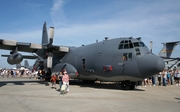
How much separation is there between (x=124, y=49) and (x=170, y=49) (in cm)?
2384

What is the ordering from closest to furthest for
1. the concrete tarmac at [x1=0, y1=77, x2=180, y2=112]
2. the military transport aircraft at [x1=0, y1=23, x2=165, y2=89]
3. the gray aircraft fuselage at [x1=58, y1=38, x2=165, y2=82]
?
the concrete tarmac at [x1=0, y1=77, x2=180, y2=112]
the gray aircraft fuselage at [x1=58, y1=38, x2=165, y2=82]
the military transport aircraft at [x1=0, y1=23, x2=165, y2=89]

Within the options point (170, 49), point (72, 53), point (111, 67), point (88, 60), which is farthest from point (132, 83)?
point (170, 49)

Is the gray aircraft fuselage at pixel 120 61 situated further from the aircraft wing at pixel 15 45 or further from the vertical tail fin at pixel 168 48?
the vertical tail fin at pixel 168 48

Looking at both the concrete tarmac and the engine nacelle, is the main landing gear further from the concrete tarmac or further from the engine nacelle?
the engine nacelle

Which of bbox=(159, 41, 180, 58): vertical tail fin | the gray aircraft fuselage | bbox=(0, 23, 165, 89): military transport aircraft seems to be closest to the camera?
the gray aircraft fuselage

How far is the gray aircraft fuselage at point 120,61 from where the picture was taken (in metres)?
11.4

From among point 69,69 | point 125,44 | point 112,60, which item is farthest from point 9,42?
point 125,44

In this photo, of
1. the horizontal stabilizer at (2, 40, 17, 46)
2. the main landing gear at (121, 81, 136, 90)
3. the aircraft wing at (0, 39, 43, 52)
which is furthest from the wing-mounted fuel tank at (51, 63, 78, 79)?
the main landing gear at (121, 81, 136, 90)

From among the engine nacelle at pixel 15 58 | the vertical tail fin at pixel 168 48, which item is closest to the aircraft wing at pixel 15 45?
the engine nacelle at pixel 15 58

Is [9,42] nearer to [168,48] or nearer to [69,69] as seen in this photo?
[69,69]

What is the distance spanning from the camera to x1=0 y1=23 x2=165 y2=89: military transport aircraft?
37.9ft

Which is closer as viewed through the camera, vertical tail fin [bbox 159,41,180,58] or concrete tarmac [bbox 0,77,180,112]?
concrete tarmac [bbox 0,77,180,112]

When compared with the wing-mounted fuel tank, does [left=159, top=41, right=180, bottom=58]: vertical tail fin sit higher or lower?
higher

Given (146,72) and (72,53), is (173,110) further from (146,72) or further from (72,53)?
(72,53)
